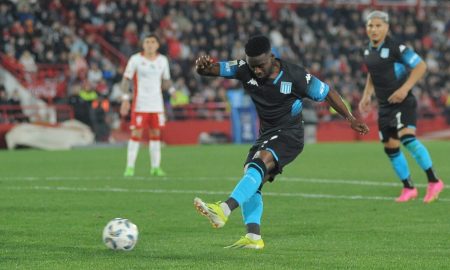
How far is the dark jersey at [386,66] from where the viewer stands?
12.5 metres

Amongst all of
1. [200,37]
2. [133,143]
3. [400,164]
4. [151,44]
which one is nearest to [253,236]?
[400,164]

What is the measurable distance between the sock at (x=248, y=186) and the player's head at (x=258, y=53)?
0.83m

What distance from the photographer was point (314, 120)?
104 feet

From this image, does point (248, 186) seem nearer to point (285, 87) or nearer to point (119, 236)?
point (285, 87)

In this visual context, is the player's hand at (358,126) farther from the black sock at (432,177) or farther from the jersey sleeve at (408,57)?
the black sock at (432,177)

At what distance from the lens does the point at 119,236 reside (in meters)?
7.97

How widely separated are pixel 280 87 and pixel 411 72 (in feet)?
14.0

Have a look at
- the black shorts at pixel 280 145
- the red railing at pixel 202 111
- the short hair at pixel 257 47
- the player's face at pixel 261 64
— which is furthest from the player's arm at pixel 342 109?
the red railing at pixel 202 111

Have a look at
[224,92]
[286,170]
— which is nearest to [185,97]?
[224,92]

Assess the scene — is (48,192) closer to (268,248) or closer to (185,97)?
(268,248)

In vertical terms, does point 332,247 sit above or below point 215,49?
below

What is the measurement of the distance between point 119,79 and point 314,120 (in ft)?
20.7

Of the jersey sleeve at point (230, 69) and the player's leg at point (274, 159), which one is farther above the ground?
the jersey sleeve at point (230, 69)

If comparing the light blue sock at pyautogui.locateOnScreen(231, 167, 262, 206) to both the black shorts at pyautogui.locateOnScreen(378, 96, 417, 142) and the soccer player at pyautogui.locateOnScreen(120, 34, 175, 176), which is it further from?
the soccer player at pyautogui.locateOnScreen(120, 34, 175, 176)
